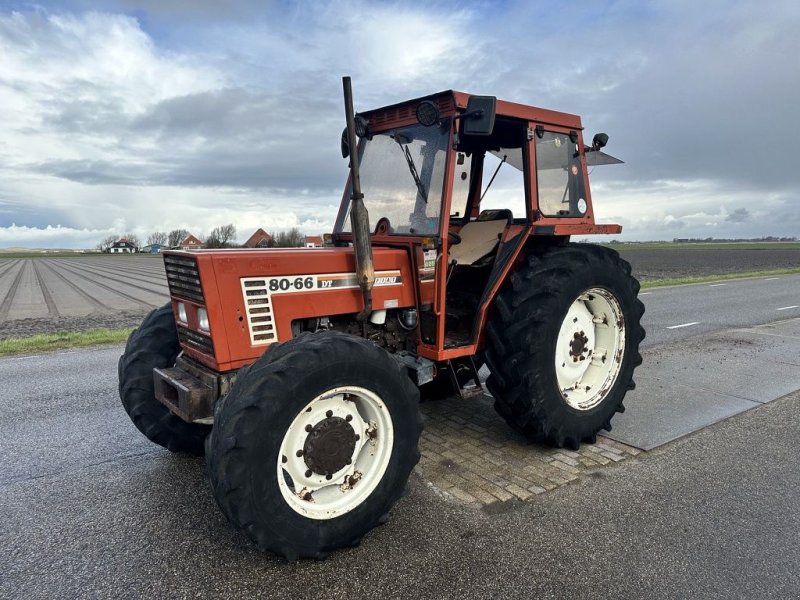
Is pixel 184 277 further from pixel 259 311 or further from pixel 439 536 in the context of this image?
pixel 439 536

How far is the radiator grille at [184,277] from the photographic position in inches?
120

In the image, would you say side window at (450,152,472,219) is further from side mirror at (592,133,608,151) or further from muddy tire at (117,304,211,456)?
muddy tire at (117,304,211,456)

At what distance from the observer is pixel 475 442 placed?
4160 millimetres

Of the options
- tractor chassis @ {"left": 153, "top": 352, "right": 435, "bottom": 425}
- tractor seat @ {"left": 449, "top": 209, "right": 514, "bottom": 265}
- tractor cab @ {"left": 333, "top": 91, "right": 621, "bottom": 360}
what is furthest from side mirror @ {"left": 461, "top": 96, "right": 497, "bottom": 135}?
tractor chassis @ {"left": 153, "top": 352, "right": 435, "bottom": 425}

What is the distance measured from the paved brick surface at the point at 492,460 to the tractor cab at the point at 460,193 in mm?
748

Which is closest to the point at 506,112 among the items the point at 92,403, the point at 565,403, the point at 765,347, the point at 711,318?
the point at 565,403

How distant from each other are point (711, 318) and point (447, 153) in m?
8.59

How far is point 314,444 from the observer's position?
2.76 meters

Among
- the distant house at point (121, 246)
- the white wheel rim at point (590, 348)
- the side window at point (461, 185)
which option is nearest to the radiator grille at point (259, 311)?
the side window at point (461, 185)

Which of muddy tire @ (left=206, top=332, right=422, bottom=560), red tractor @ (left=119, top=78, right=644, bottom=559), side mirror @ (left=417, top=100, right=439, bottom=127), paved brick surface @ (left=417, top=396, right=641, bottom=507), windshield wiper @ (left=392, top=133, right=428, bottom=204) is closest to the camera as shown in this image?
muddy tire @ (left=206, top=332, right=422, bottom=560)

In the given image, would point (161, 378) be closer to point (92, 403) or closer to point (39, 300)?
point (92, 403)

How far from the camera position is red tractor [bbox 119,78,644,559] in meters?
2.62

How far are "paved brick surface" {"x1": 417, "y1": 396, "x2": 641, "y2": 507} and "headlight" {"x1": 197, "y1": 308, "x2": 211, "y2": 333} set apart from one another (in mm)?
1688

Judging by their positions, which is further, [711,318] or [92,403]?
[711,318]
